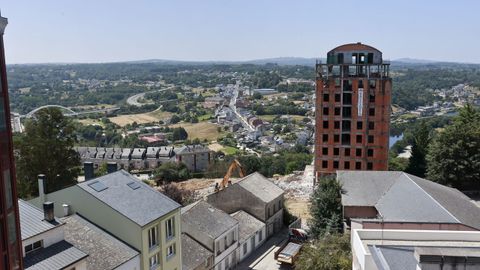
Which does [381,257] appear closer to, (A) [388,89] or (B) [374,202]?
(B) [374,202]

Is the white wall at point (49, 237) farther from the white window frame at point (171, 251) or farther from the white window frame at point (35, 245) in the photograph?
the white window frame at point (171, 251)

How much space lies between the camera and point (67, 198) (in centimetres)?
2927

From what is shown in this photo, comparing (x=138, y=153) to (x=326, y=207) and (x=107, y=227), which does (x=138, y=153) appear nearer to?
(x=326, y=207)

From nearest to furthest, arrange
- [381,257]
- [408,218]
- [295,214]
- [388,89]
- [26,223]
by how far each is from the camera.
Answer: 1. [381,257]
2. [26,223]
3. [408,218]
4. [295,214]
5. [388,89]

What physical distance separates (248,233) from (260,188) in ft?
21.7

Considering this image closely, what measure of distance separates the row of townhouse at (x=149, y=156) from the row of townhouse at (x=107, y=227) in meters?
92.0

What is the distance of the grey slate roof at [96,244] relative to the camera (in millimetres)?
25219

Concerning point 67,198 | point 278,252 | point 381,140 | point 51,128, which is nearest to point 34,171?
point 51,128

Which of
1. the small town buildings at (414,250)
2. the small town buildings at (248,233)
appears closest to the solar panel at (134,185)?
the small town buildings at (248,233)

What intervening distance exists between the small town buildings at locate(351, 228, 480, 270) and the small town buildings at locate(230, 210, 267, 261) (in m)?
20.6

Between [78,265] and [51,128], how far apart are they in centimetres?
3092

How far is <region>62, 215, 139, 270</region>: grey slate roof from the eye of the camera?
25.2 m

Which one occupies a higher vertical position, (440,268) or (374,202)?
(440,268)

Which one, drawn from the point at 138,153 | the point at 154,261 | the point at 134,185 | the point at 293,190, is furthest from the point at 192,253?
the point at 138,153
